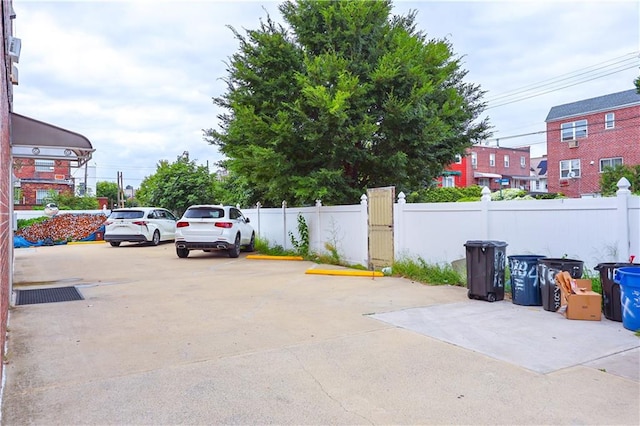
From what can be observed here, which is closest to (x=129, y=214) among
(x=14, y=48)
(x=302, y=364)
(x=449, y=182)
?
(x=14, y=48)

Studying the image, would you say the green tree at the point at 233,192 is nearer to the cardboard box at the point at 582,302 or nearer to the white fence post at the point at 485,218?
the white fence post at the point at 485,218

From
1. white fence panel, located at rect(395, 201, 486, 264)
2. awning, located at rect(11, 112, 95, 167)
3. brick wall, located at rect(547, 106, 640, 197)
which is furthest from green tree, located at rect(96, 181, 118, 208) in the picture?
white fence panel, located at rect(395, 201, 486, 264)

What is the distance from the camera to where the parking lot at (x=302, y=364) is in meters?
3.33

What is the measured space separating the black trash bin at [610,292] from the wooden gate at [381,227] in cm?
515

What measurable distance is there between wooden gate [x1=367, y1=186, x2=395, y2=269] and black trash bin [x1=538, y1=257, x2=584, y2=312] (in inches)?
173

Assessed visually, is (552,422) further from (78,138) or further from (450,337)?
(78,138)

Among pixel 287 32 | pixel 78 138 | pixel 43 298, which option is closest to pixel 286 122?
pixel 287 32

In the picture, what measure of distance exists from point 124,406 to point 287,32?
12294 mm

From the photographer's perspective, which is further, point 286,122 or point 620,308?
point 286,122

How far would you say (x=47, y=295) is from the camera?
321 inches

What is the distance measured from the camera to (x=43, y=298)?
787cm

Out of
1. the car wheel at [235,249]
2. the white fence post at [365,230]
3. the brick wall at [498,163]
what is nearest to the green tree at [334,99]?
the white fence post at [365,230]

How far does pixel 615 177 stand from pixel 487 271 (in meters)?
24.2

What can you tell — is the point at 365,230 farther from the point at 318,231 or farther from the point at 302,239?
the point at 302,239
